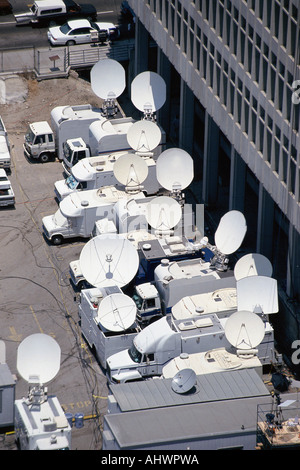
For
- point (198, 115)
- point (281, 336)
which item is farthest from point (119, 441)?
point (198, 115)

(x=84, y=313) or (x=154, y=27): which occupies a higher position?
(x=154, y=27)

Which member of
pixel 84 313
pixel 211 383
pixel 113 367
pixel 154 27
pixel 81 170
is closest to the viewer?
pixel 211 383

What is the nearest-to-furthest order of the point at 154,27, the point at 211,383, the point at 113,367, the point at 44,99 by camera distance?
1. the point at 211,383
2. the point at 113,367
3. the point at 154,27
4. the point at 44,99

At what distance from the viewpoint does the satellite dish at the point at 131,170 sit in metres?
85.3

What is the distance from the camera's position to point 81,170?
290ft

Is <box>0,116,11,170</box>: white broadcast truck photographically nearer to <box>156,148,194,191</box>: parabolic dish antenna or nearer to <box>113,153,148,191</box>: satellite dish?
<box>113,153,148,191</box>: satellite dish

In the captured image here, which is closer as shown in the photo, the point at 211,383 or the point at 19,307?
the point at 211,383

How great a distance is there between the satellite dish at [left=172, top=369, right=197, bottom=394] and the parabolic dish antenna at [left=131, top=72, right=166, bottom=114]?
3495 cm

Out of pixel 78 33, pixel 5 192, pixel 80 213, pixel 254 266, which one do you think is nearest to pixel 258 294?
pixel 254 266

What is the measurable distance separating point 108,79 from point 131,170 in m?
13.2

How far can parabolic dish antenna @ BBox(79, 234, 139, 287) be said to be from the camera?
74.9m

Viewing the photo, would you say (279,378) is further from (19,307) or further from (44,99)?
(44,99)

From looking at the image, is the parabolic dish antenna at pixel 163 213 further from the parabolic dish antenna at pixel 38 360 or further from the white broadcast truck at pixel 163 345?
the parabolic dish antenna at pixel 38 360

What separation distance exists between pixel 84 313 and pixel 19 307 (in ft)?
19.8
